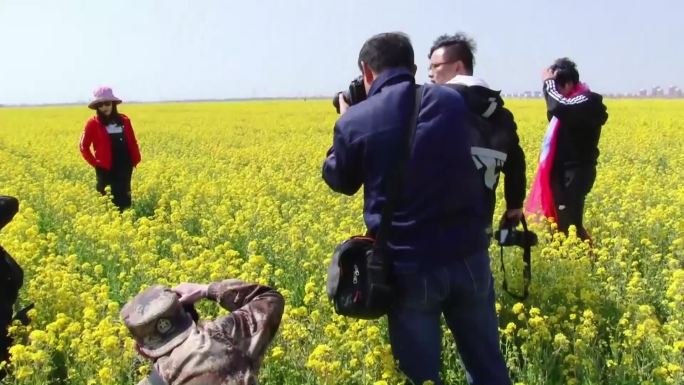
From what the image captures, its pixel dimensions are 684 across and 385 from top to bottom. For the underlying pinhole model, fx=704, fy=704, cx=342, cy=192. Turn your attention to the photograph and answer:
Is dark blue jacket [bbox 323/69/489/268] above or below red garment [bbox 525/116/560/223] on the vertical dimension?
above

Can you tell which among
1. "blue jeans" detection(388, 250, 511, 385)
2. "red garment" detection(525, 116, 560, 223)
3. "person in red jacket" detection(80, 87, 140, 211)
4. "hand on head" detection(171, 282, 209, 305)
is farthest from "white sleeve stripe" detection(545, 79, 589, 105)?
"person in red jacket" detection(80, 87, 140, 211)

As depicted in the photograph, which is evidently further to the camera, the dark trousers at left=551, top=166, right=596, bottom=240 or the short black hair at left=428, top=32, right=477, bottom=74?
the dark trousers at left=551, top=166, right=596, bottom=240

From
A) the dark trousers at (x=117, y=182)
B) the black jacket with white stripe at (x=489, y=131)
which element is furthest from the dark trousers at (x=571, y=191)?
the dark trousers at (x=117, y=182)

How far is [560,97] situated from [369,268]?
2.69 metres

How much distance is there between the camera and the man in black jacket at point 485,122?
276 centimetres

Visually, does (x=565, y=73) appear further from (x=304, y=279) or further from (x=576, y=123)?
(x=304, y=279)

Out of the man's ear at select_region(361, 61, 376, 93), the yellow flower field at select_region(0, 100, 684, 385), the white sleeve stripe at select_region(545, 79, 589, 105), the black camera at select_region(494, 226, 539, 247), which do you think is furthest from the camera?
the white sleeve stripe at select_region(545, 79, 589, 105)

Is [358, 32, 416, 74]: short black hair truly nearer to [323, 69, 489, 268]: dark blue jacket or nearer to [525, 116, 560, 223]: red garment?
[323, 69, 489, 268]: dark blue jacket

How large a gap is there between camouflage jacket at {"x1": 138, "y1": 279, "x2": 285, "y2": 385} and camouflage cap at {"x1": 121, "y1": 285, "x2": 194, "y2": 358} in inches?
1.1

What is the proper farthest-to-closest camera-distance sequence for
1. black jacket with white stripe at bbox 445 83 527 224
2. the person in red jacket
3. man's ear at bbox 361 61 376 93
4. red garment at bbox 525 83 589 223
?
the person in red jacket
red garment at bbox 525 83 589 223
black jacket with white stripe at bbox 445 83 527 224
man's ear at bbox 361 61 376 93

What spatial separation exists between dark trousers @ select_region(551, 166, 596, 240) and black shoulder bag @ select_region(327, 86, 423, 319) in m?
2.76

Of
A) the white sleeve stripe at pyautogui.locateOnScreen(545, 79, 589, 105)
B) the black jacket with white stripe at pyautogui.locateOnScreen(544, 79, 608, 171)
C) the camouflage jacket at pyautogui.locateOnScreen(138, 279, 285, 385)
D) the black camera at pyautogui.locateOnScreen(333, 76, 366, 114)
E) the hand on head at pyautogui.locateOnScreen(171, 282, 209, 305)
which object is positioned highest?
the black camera at pyautogui.locateOnScreen(333, 76, 366, 114)

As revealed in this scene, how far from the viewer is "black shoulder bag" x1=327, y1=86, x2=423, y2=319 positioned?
8.19ft

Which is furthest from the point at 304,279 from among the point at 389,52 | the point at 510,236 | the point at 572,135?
the point at 389,52
